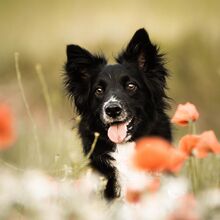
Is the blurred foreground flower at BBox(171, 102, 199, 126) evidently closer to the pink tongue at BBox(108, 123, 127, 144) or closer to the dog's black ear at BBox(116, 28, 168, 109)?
the pink tongue at BBox(108, 123, 127, 144)

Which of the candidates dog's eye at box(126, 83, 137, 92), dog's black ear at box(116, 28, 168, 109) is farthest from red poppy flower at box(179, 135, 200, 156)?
dog's black ear at box(116, 28, 168, 109)

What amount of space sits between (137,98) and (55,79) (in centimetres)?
910

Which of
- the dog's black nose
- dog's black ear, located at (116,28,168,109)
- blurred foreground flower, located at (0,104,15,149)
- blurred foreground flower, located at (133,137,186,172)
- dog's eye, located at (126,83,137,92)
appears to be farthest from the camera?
dog's black ear, located at (116,28,168,109)

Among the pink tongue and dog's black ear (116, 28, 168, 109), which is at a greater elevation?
dog's black ear (116, 28, 168, 109)

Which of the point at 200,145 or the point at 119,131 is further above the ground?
the point at 200,145

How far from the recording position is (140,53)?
6102mm

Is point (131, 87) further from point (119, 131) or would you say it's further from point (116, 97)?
point (119, 131)

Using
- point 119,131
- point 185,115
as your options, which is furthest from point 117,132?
point 185,115

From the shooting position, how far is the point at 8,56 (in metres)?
15.8

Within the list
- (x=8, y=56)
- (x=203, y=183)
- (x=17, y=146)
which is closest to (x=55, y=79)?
(x=8, y=56)

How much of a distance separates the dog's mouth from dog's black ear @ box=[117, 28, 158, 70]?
0.70 meters

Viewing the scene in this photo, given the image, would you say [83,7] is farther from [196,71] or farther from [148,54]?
[148,54]

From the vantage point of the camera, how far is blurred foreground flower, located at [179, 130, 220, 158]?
2.71 meters

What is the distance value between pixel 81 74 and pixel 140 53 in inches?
23.9
